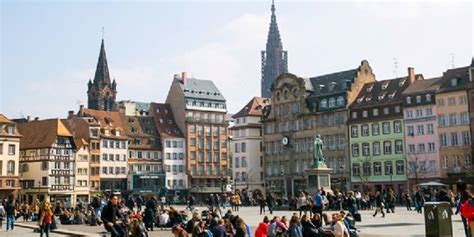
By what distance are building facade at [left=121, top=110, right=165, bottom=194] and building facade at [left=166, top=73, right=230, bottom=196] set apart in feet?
16.3

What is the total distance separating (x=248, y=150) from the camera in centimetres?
9544

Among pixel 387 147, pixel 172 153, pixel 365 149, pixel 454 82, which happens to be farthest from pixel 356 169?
pixel 172 153

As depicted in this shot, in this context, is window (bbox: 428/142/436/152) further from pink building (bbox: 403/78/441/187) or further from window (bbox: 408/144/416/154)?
window (bbox: 408/144/416/154)

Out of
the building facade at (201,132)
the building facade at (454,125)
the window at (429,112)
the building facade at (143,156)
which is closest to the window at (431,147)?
the building facade at (454,125)

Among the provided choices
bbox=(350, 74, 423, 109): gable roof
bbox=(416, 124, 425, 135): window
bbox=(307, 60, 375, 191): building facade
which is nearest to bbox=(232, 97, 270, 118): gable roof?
bbox=(307, 60, 375, 191): building facade

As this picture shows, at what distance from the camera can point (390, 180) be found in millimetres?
72562

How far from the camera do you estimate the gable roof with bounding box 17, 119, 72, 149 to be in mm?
83312

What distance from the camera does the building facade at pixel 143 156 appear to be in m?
93.7

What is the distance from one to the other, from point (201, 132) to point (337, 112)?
30.2 metres

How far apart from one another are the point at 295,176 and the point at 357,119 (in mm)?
12564

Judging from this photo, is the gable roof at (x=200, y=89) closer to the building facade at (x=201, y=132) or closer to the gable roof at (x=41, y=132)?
the building facade at (x=201, y=132)

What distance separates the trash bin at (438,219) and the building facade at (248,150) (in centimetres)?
7953

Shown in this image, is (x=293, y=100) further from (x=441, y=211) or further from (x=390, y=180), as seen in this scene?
(x=441, y=211)

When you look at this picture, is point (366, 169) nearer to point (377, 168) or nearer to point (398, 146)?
point (377, 168)
